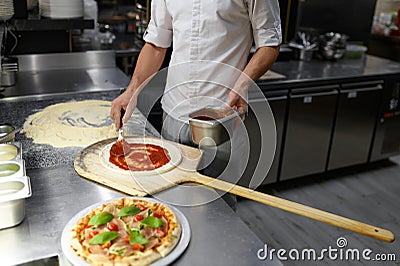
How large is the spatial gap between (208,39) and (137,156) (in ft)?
2.00

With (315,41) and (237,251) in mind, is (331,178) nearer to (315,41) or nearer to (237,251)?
(315,41)

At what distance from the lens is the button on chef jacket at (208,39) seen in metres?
1.69

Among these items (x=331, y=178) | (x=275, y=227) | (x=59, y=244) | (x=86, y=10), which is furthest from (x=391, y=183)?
(x=59, y=244)

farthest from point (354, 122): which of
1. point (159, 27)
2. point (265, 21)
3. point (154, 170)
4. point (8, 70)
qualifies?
point (8, 70)

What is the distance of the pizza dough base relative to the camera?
139 cm

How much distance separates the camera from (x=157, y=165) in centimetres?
144

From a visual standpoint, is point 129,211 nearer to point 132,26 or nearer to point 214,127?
point 214,127

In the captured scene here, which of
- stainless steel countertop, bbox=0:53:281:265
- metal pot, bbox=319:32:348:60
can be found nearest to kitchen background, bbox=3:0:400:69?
metal pot, bbox=319:32:348:60

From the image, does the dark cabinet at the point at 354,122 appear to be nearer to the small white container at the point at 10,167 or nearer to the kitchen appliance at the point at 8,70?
the kitchen appliance at the point at 8,70

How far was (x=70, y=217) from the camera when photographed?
1.18m

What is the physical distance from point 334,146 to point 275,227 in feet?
3.16

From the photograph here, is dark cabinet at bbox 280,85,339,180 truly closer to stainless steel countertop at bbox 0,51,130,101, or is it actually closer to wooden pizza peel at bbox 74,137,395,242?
stainless steel countertop at bbox 0,51,130,101

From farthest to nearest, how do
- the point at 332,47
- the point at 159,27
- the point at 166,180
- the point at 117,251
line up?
the point at 332,47 < the point at 159,27 < the point at 166,180 < the point at 117,251

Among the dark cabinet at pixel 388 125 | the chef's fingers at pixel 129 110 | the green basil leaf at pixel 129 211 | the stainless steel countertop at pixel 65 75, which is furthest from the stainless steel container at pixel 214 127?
the dark cabinet at pixel 388 125
